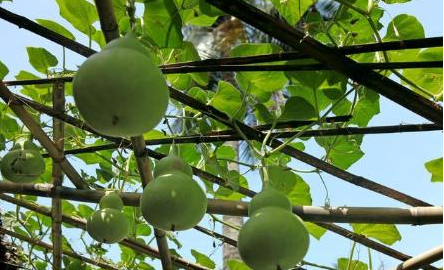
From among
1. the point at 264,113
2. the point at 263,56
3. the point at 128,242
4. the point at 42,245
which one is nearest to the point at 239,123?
the point at 264,113

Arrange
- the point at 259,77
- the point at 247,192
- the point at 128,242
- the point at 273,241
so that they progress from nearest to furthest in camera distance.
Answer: the point at 273,241
the point at 259,77
the point at 247,192
the point at 128,242

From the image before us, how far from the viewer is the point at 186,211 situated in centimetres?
118

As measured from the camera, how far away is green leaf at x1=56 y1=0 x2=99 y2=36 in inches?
75.3

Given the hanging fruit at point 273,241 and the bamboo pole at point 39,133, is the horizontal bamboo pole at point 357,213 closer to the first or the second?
the hanging fruit at point 273,241

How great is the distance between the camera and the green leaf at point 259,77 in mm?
1732

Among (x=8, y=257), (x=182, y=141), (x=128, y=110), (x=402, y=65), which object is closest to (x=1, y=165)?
(x=182, y=141)

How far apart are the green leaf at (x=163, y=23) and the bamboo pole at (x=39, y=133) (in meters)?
0.57

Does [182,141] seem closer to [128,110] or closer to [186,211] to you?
[186,211]

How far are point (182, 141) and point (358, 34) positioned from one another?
2.17 feet

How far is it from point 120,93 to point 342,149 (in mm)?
1275

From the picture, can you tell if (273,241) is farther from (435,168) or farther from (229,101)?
(435,168)

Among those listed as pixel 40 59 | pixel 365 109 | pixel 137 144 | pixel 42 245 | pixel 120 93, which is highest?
pixel 40 59

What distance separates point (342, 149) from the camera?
81.7 inches

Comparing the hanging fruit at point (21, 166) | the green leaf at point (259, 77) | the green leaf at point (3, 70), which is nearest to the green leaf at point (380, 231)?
the green leaf at point (259, 77)
